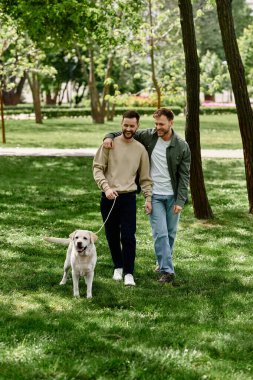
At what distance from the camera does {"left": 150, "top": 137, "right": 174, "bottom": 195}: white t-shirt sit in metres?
7.03

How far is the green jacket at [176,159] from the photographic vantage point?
696 centimetres

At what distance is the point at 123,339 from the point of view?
5488 millimetres

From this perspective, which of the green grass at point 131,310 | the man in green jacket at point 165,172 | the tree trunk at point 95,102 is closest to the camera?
the green grass at point 131,310

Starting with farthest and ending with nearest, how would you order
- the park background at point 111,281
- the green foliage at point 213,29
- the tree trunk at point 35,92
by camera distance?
the green foliage at point 213,29, the tree trunk at point 35,92, the park background at point 111,281

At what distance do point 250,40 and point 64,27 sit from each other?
41818 millimetres

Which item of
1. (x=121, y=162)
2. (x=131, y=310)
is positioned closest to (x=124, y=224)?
(x=121, y=162)


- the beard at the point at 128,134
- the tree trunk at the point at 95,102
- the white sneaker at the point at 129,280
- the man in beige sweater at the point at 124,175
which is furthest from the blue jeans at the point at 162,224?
the tree trunk at the point at 95,102

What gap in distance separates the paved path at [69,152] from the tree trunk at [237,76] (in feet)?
31.8

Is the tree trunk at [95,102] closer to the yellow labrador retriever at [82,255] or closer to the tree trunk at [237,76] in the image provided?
the tree trunk at [237,76]

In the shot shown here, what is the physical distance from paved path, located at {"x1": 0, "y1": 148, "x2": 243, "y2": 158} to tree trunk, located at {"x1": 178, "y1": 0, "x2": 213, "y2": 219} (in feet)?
32.4

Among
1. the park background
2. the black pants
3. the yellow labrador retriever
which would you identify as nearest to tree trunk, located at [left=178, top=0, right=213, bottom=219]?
the park background

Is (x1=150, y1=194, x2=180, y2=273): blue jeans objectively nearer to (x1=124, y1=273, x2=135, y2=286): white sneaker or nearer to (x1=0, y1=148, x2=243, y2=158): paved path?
(x1=124, y1=273, x2=135, y2=286): white sneaker

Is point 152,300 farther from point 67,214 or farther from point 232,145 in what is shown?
point 232,145

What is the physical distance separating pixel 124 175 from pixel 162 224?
27.5 inches
